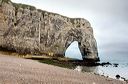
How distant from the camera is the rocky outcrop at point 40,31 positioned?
79500 millimetres

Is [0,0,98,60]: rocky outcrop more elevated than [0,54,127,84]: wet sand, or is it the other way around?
[0,0,98,60]: rocky outcrop

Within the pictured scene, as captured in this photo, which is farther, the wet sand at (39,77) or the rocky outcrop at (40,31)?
the rocky outcrop at (40,31)

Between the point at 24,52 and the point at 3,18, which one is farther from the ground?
the point at 3,18

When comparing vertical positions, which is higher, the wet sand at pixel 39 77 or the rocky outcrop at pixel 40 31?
the rocky outcrop at pixel 40 31

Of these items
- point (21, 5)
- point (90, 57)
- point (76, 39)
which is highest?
point (21, 5)

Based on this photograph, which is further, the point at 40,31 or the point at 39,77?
the point at 40,31

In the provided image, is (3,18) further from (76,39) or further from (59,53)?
(76,39)

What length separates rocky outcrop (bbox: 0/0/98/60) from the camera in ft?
261

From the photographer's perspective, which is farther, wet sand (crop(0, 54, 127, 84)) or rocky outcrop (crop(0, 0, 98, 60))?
rocky outcrop (crop(0, 0, 98, 60))

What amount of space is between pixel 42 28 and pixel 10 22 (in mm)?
12941

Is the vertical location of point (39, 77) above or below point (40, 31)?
below

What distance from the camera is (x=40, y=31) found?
88.8m

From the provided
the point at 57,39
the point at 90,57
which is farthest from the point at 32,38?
the point at 90,57

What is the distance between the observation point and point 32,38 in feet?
282
